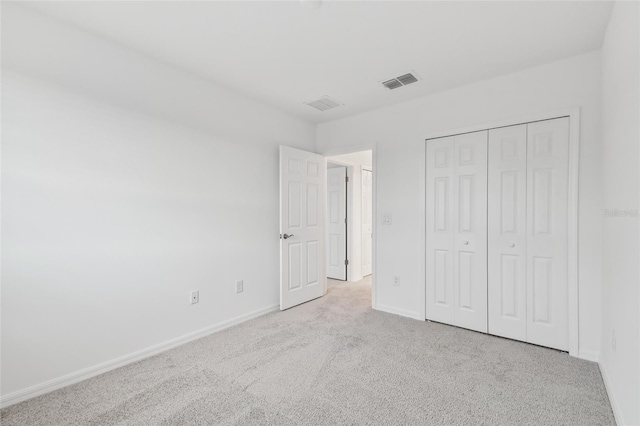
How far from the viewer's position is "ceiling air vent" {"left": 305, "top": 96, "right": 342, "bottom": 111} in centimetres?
333

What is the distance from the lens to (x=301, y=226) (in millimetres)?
3771

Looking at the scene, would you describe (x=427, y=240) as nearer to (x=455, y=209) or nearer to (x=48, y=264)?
(x=455, y=209)

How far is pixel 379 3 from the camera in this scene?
6.00ft

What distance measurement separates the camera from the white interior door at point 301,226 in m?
3.56

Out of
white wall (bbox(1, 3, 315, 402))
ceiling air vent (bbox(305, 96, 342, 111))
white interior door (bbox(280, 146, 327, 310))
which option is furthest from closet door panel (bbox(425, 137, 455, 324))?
white wall (bbox(1, 3, 315, 402))

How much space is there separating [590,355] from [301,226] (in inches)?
116

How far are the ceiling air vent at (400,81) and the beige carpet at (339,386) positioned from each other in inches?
97.3

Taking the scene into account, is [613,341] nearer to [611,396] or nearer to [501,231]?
[611,396]

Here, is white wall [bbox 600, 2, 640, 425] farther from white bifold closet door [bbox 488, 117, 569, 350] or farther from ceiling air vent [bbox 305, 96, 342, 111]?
ceiling air vent [bbox 305, 96, 342, 111]

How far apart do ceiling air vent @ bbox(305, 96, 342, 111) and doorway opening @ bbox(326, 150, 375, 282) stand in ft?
4.88

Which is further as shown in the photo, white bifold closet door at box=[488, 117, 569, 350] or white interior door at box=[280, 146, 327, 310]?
white interior door at box=[280, 146, 327, 310]

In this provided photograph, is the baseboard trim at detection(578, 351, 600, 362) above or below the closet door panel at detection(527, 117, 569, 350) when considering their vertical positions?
below

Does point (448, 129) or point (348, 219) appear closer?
point (448, 129)

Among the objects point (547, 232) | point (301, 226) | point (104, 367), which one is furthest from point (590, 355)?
point (104, 367)
